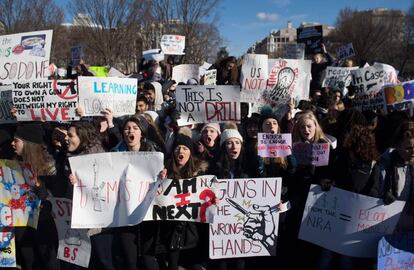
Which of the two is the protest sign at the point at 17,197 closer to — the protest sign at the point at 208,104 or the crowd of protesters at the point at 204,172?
the crowd of protesters at the point at 204,172

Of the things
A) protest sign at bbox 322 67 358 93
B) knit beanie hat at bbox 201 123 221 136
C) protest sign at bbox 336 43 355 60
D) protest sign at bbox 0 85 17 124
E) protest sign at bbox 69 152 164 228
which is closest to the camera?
protest sign at bbox 69 152 164 228

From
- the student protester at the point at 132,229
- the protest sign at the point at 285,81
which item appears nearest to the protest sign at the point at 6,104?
the student protester at the point at 132,229

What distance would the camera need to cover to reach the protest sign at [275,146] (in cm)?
443

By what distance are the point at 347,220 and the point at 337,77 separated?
14.6 ft

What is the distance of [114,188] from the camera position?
4.03m

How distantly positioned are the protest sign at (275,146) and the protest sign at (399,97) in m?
2.83

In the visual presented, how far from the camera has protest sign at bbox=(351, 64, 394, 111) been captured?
692 cm

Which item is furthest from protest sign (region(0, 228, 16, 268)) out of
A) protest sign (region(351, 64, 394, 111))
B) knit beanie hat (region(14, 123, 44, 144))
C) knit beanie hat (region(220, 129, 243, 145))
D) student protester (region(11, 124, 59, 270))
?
protest sign (region(351, 64, 394, 111))

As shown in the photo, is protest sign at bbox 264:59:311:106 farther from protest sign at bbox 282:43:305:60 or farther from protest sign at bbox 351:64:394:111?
protest sign at bbox 282:43:305:60

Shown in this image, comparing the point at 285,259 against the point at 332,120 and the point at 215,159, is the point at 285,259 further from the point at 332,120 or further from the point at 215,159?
the point at 332,120

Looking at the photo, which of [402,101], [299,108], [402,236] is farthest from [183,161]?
[402,101]

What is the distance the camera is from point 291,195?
456 cm

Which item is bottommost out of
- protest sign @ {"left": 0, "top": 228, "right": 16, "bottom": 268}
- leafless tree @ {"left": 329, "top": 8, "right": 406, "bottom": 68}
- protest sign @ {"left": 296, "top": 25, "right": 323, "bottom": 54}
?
protest sign @ {"left": 0, "top": 228, "right": 16, "bottom": 268}

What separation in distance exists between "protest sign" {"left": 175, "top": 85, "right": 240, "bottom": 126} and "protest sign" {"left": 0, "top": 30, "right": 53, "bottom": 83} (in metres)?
2.01
